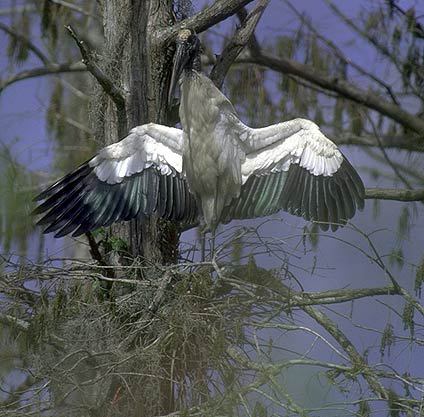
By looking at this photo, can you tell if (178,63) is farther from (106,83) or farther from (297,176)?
(297,176)

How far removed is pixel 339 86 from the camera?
23.8ft

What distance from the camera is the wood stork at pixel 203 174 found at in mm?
4809

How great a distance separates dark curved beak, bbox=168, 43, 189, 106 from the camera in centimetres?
487

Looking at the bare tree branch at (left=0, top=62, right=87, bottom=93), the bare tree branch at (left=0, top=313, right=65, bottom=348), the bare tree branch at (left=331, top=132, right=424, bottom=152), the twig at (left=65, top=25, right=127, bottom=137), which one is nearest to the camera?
the bare tree branch at (left=0, top=313, right=65, bottom=348)

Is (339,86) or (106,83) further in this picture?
(339,86)

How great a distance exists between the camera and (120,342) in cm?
392

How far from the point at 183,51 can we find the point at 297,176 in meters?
0.71

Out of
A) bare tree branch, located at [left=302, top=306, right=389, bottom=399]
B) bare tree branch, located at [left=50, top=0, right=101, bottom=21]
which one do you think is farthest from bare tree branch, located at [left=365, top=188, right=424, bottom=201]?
bare tree branch, located at [left=50, top=0, right=101, bottom=21]

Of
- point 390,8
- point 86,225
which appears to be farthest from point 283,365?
point 390,8

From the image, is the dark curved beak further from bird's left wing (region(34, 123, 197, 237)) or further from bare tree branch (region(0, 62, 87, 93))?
bare tree branch (region(0, 62, 87, 93))

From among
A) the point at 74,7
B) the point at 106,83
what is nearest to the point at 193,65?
the point at 106,83

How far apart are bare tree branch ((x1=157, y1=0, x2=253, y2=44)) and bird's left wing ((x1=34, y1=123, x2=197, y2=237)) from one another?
41 centimetres

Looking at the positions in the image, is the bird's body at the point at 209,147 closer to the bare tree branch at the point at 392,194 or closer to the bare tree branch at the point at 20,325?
the bare tree branch at the point at 392,194

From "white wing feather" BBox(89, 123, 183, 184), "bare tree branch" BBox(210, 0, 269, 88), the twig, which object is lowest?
"white wing feather" BBox(89, 123, 183, 184)
